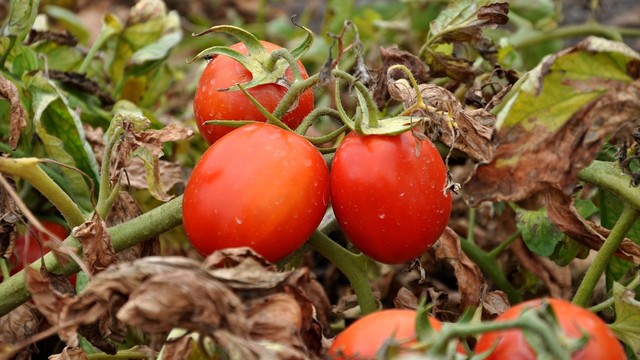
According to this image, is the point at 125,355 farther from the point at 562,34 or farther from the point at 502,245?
the point at 562,34

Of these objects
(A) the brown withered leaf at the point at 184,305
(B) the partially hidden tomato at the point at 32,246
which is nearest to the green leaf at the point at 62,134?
(B) the partially hidden tomato at the point at 32,246

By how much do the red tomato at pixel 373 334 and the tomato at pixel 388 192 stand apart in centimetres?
11

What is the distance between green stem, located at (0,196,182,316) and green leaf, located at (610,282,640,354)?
0.59 m

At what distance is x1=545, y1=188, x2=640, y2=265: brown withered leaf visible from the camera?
957mm

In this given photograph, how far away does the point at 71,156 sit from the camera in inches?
52.6

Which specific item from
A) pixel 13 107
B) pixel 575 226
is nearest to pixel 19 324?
pixel 13 107

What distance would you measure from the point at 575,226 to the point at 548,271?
42cm

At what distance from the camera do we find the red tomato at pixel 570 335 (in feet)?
2.39

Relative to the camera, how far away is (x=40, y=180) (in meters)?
0.96

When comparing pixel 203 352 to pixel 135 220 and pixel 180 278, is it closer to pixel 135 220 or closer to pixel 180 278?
pixel 180 278

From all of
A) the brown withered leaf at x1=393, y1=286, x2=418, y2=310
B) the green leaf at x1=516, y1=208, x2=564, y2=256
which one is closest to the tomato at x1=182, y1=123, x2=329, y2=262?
the brown withered leaf at x1=393, y1=286, x2=418, y2=310

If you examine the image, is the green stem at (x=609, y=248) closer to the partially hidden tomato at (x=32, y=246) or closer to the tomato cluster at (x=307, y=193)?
the tomato cluster at (x=307, y=193)

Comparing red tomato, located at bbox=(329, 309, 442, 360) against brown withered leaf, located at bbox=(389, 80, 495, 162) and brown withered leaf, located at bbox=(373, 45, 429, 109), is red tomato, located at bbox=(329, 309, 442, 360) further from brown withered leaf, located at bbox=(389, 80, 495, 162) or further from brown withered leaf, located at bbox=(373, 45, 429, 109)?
brown withered leaf, located at bbox=(373, 45, 429, 109)

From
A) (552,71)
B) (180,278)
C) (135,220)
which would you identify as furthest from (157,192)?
(552,71)
